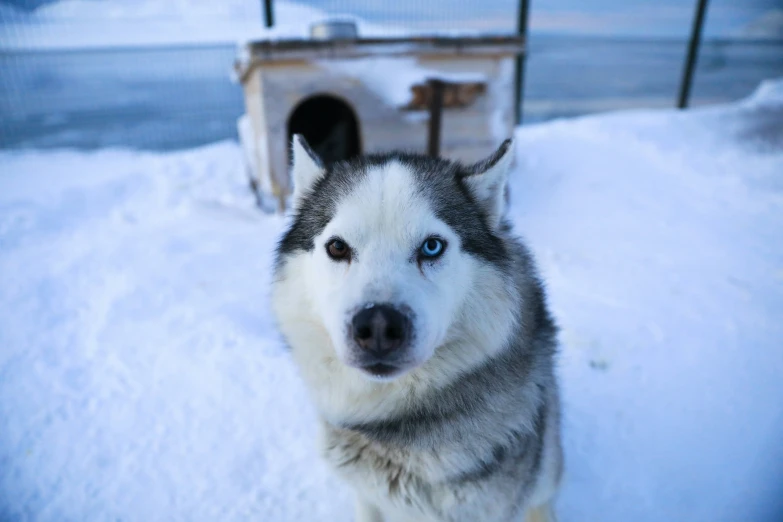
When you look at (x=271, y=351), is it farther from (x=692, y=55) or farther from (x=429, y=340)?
(x=692, y=55)

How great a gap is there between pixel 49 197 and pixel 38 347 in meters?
2.98

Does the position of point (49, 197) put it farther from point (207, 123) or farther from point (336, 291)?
point (336, 291)

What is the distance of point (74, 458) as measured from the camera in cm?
226

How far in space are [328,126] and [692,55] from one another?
6.22 meters

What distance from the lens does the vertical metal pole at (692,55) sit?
686 cm

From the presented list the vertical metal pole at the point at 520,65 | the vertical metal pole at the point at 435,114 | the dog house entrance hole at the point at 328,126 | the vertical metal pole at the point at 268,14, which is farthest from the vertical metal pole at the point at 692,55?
the vertical metal pole at the point at 268,14

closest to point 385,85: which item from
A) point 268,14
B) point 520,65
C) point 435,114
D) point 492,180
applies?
point 435,114

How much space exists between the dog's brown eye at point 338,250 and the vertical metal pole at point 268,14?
563cm

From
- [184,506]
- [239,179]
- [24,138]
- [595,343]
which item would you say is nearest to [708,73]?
[595,343]

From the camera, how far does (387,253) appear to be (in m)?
1.39

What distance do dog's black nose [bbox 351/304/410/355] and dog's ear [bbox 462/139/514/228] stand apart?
708mm

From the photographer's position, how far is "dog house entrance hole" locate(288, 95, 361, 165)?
21.4ft

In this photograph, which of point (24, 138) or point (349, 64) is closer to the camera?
point (349, 64)

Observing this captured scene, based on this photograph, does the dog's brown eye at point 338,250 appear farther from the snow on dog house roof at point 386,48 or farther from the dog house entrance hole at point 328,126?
the dog house entrance hole at point 328,126
